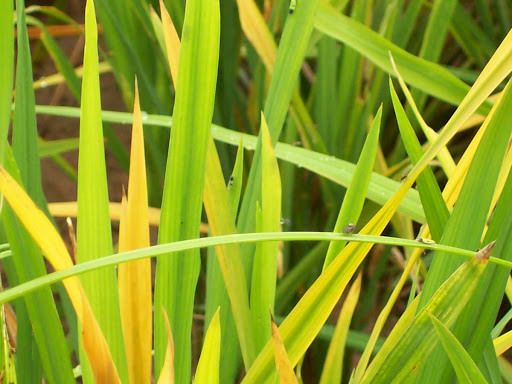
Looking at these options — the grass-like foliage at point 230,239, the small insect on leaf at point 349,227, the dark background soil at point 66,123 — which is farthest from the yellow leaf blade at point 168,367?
the dark background soil at point 66,123

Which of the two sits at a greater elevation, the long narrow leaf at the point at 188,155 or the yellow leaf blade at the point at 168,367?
the long narrow leaf at the point at 188,155

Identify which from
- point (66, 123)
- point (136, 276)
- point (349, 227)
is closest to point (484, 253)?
point (349, 227)

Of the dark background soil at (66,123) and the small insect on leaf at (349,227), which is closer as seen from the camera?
the small insect on leaf at (349,227)

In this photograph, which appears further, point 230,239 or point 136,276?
point 136,276

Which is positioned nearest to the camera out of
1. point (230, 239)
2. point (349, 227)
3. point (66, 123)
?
point (230, 239)

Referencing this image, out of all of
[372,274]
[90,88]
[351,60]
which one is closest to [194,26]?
[90,88]

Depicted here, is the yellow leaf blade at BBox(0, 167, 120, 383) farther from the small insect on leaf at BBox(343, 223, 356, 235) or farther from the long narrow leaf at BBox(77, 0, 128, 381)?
the small insect on leaf at BBox(343, 223, 356, 235)

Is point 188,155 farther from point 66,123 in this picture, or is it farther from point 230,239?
point 66,123

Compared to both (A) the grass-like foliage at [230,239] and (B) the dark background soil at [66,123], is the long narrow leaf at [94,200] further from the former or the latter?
(B) the dark background soil at [66,123]

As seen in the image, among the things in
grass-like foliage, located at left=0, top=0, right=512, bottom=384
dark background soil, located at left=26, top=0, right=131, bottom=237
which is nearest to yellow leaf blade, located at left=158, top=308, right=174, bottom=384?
grass-like foliage, located at left=0, top=0, right=512, bottom=384

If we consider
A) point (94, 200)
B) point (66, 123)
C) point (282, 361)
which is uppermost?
point (66, 123)

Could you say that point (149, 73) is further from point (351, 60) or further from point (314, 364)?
point (314, 364)

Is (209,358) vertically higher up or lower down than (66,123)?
lower down
